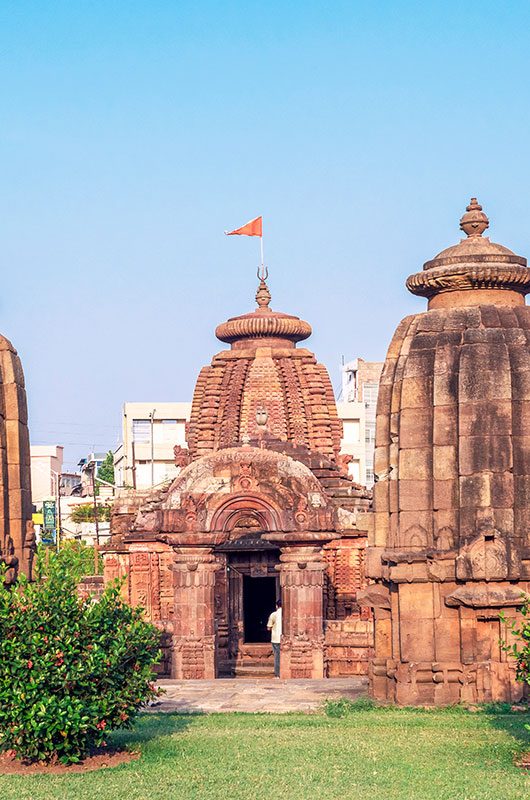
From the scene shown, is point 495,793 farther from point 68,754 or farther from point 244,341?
point 244,341

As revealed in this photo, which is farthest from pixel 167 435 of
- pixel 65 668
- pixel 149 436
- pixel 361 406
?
pixel 65 668

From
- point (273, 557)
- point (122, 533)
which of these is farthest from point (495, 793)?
point (122, 533)

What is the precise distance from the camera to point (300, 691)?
24.2 meters

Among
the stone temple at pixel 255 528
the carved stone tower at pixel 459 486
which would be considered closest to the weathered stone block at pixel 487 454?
the carved stone tower at pixel 459 486

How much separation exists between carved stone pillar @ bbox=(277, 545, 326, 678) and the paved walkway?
1268 millimetres

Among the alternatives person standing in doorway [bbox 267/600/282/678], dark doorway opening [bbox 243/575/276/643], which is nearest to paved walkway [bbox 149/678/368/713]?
person standing in doorway [bbox 267/600/282/678]

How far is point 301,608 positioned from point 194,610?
2.05 meters

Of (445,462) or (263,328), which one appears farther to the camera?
(263,328)

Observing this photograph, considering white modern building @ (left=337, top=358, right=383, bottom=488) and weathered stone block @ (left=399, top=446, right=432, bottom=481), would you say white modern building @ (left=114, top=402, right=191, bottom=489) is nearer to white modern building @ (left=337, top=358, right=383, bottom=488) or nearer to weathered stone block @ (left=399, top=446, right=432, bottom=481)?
white modern building @ (left=337, top=358, right=383, bottom=488)

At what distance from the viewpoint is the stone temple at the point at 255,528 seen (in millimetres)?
28172

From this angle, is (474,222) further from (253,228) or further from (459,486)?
(253,228)

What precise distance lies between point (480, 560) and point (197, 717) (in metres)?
4.40

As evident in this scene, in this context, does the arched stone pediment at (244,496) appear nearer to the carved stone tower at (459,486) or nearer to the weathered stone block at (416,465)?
the carved stone tower at (459,486)

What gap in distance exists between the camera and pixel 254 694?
23.6m
